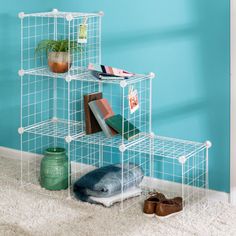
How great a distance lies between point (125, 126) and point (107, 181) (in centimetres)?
34

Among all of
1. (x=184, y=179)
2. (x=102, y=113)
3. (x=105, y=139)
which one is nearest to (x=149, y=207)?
(x=184, y=179)

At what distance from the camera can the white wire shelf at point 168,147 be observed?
3426 mm

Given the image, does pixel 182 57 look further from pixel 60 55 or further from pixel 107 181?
pixel 107 181

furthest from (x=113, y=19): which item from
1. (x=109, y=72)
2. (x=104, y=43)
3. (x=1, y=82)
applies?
(x=1, y=82)

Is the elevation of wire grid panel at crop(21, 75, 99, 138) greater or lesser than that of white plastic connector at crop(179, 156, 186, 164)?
greater

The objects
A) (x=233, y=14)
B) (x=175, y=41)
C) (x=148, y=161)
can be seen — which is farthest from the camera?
(x=148, y=161)

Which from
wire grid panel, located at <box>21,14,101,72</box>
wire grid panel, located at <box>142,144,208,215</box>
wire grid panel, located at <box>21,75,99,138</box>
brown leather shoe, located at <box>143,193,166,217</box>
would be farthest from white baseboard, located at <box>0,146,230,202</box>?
wire grid panel, located at <box>21,14,101,72</box>

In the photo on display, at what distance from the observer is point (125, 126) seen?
3486mm

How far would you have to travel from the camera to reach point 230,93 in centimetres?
335

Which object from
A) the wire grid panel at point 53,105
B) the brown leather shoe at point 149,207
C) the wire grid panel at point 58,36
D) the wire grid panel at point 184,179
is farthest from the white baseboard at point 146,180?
the wire grid panel at point 58,36

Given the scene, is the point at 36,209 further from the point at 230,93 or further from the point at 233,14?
the point at 233,14

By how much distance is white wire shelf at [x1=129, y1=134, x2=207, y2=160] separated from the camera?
11.2 ft

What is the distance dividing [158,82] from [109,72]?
1.15 ft

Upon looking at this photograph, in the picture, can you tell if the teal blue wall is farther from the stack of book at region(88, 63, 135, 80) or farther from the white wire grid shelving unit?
the stack of book at region(88, 63, 135, 80)
